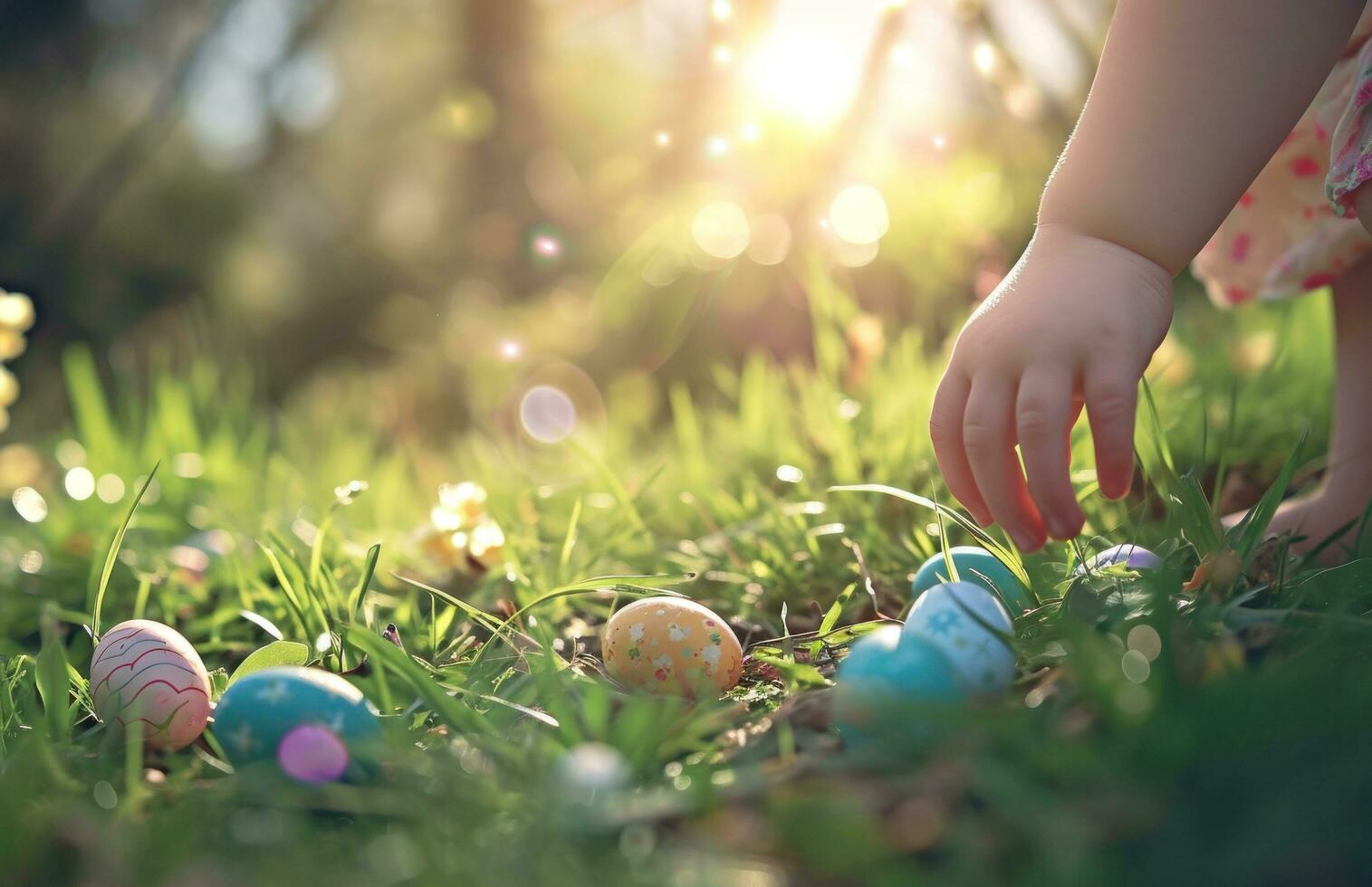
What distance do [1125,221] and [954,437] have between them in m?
0.26

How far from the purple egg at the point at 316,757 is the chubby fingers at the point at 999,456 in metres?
0.63

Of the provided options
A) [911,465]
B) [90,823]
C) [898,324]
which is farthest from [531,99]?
[90,823]

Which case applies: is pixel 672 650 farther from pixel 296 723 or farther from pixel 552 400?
pixel 552 400

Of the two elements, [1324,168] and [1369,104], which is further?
[1324,168]

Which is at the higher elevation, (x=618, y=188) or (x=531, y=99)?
(x=531, y=99)

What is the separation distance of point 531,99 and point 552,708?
3.95 m

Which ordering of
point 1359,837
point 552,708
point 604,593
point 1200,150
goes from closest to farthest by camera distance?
point 1359,837 < point 552,708 < point 1200,150 < point 604,593

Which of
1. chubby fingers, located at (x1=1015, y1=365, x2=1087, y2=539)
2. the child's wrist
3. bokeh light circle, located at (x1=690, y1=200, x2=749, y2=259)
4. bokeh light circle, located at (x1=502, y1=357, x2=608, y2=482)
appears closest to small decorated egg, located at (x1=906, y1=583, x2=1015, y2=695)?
chubby fingers, located at (x1=1015, y1=365, x2=1087, y2=539)

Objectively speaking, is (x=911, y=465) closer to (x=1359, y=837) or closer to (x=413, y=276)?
(x=1359, y=837)

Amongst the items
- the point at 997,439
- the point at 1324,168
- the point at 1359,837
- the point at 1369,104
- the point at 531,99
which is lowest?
the point at 1359,837

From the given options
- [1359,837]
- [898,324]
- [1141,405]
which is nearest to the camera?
[1359,837]

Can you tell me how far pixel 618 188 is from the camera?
14.6 ft

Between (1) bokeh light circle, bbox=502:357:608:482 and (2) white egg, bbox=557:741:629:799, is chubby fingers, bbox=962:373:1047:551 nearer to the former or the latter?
(2) white egg, bbox=557:741:629:799

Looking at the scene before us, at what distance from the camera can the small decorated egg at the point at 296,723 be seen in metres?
0.85
